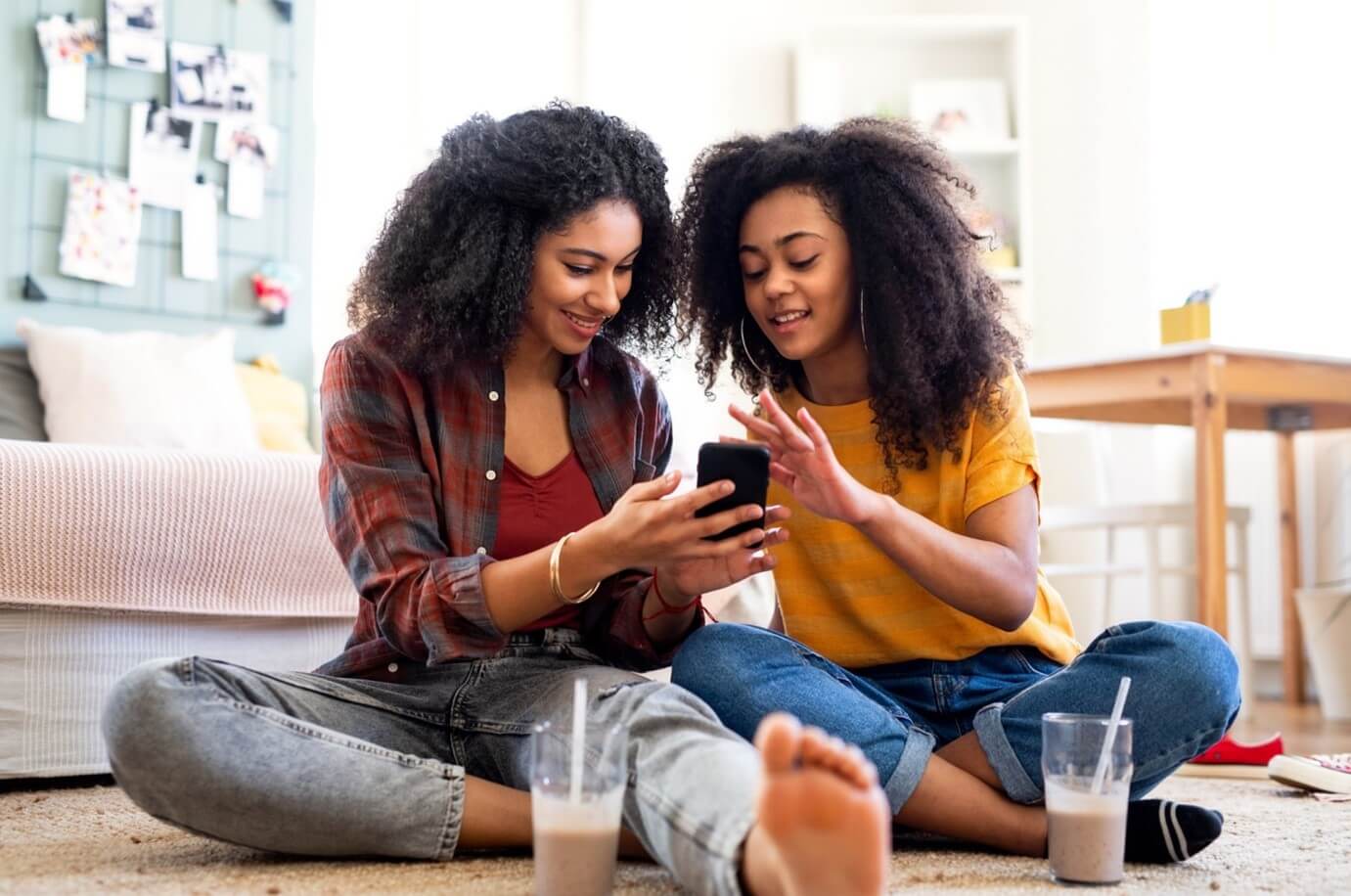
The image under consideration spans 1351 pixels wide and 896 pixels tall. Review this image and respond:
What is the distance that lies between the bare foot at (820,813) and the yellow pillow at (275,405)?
2.13 m

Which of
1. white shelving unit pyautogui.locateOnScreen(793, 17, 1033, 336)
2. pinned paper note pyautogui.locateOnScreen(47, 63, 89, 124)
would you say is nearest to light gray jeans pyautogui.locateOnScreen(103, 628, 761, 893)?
pinned paper note pyautogui.locateOnScreen(47, 63, 89, 124)

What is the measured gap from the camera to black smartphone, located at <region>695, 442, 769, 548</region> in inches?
48.2

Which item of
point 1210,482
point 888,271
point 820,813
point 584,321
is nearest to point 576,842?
point 820,813

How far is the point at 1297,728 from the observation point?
2.82 m

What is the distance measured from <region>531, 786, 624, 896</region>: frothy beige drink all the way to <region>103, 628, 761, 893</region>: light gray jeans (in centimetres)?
6

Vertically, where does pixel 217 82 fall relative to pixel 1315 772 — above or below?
above

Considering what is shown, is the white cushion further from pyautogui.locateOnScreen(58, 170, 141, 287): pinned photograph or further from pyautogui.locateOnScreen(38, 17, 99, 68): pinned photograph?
pyautogui.locateOnScreen(38, 17, 99, 68): pinned photograph

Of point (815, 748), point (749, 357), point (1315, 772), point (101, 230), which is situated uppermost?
point (101, 230)

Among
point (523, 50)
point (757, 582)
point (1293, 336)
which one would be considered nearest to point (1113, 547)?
point (1293, 336)

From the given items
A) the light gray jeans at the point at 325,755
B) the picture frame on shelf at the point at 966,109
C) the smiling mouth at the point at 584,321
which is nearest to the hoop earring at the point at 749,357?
the smiling mouth at the point at 584,321

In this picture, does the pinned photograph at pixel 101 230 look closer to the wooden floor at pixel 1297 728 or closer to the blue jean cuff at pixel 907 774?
the blue jean cuff at pixel 907 774

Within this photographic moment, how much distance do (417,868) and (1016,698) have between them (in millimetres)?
570

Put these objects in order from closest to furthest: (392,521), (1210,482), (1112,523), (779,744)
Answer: (779,744)
(392,521)
(1210,482)
(1112,523)

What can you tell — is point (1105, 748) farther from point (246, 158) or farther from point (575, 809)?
point (246, 158)
